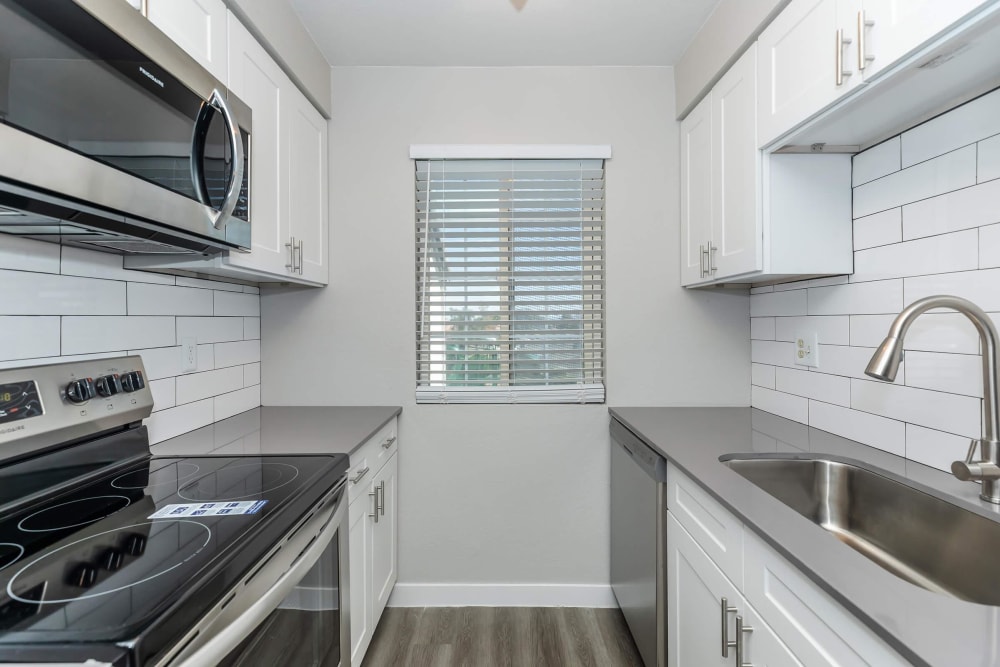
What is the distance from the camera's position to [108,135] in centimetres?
90

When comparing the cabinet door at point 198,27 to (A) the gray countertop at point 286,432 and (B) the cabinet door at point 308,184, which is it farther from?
(A) the gray countertop at point 286,432

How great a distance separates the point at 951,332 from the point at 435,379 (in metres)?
1.82

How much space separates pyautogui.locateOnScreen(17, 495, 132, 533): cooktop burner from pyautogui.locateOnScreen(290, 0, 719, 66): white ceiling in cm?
172

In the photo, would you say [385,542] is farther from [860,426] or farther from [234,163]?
[860,426]

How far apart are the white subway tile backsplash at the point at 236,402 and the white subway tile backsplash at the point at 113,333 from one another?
390mm

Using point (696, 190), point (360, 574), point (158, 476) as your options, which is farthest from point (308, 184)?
point (696, 190)

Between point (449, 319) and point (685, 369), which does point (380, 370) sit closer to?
point (449, 319)

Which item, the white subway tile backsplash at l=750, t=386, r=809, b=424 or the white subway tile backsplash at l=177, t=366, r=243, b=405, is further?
the white subway tile backsplash at l=750, t=386, r=809, b=424

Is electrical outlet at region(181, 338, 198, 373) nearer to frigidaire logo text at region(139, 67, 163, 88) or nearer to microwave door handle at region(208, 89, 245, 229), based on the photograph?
microwave door handle at region(208, 89, 245, 229)

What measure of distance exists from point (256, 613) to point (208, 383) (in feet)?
4.04

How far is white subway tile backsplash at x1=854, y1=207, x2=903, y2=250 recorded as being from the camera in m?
1.45

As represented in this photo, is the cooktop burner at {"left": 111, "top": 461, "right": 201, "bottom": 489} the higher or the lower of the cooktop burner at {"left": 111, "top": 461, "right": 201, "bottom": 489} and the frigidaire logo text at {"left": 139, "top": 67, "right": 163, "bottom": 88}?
the lower

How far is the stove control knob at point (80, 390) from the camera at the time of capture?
1191 millimetres

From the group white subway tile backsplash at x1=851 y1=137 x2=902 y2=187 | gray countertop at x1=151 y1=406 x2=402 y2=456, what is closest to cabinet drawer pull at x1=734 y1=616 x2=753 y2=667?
gray countertop at x1=151 y1=406 x2=402 y2=456
